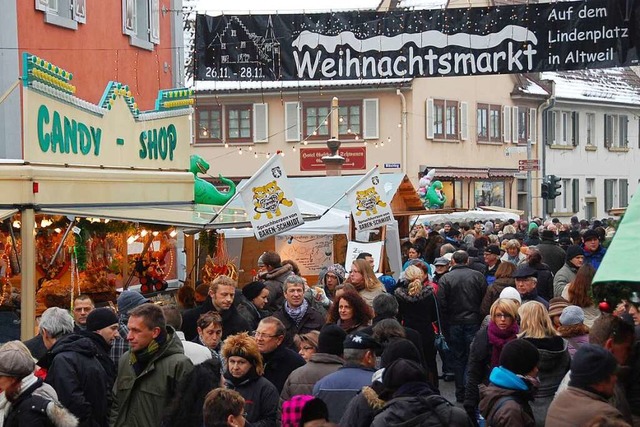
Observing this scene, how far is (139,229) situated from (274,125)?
29.6 m

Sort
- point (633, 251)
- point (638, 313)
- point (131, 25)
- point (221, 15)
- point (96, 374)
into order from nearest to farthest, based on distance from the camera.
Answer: point (633, 251) → point (96, 374) → point (638, 313) → point (221, 15) → point (131, 25)

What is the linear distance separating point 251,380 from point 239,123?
38491 mm

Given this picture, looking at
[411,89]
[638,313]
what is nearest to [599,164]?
[411,89]

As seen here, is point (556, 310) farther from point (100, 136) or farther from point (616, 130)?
point (616, 130)

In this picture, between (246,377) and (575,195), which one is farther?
(575,195)

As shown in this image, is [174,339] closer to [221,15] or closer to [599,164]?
[221,15]

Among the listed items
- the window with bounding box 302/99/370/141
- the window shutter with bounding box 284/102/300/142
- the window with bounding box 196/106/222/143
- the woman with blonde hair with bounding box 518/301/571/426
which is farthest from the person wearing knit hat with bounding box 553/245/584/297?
the window with bounding box 196/106/222/143

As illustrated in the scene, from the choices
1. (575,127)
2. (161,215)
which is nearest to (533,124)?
(575,127)

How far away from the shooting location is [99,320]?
8195 mm

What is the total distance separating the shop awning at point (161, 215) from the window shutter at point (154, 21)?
17.5 ft

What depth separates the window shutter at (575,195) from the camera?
5441 cm

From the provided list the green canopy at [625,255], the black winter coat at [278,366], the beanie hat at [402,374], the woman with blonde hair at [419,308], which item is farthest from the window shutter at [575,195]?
the green canopy at [625,255]

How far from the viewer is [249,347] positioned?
748cm

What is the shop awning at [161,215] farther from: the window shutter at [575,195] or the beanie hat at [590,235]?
the window shutter at [575,195]
